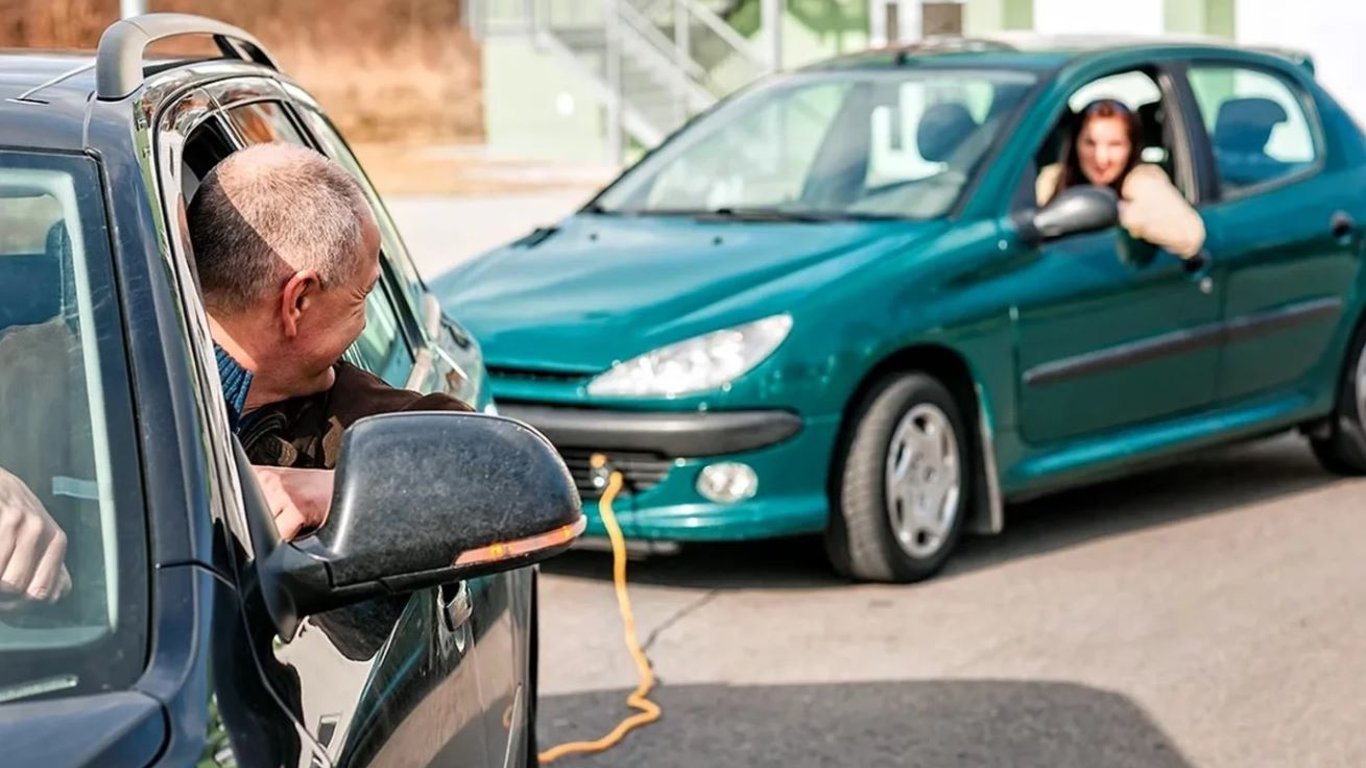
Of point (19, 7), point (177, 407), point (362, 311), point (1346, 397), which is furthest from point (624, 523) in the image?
point (19, 7)

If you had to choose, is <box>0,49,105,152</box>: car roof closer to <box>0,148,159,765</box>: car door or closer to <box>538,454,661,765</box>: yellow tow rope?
<box>0,148,159,765</box>: car door

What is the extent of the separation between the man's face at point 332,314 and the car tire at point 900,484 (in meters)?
4.39

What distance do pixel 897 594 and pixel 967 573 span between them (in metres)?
0.40

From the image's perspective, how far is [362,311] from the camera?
3.02m

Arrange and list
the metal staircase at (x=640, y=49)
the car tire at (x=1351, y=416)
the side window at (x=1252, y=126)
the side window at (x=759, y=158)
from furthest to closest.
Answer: the metal staircase at (x=640, y=49) → the car tire at (x=1351, y=416) → the side window at (x=1252, y=126) → the side window at (x=759, y=158)

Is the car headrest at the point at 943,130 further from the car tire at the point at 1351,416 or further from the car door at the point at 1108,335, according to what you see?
the car tire at the point at 1351,416

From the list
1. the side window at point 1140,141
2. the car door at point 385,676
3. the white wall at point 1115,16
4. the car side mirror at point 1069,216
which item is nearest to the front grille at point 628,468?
the car side mirror at point 1069,216

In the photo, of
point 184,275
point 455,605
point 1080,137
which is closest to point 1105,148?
point 1080,137

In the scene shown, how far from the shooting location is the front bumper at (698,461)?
7.09 metres

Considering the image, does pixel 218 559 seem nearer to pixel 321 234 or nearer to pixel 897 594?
pixel 321 234

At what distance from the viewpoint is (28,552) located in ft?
8.20

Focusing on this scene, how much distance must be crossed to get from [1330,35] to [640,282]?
45.2 ft

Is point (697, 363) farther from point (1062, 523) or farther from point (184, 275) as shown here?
point (184, 275)

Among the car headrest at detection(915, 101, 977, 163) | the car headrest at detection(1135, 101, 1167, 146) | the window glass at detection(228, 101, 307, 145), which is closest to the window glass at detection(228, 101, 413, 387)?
the window glass at detection(228, 101, 307, 145)
